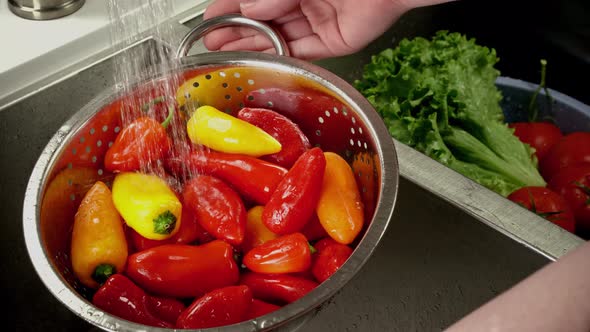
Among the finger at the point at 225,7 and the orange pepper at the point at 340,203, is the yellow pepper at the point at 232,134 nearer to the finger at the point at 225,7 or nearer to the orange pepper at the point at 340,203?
the orange pepper at the point at 340,203

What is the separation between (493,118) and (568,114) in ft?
0.79

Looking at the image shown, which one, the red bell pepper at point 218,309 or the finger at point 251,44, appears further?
the finger at point 251,44

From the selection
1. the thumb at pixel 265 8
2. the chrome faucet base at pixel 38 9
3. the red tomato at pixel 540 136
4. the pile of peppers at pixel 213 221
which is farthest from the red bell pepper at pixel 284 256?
the red tomato at pixel 540 136

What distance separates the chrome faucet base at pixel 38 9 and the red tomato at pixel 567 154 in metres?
0.91

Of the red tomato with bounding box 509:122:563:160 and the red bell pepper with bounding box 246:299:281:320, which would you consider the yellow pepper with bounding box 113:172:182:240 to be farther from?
the red tomato with bounding box 509:122:563:160

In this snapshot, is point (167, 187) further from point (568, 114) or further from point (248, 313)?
point (568, 114)

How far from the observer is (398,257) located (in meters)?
0.88

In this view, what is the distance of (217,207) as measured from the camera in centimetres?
81

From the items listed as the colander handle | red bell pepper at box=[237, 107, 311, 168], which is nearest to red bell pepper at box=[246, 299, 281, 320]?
red bell pepper at box=[237, 107, 311, 168]

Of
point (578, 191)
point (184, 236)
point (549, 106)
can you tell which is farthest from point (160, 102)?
point (549, 106)

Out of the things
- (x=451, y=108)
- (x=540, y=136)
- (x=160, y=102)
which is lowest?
(x=540, y=136)

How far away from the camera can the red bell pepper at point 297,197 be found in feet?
2.59

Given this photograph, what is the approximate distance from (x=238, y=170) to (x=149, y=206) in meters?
0.13

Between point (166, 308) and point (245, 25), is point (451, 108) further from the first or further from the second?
point (166, 308)
